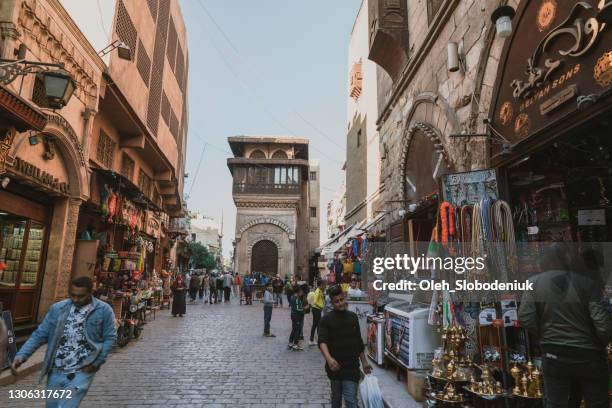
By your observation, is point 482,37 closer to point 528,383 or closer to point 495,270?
point 495,270

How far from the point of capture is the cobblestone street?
4.68 meters

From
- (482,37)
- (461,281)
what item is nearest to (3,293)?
(461,281)

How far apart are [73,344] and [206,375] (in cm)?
302

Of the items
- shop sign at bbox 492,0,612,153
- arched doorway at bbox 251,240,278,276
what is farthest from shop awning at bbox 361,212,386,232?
arched doorway at bbox 251,240,278,276

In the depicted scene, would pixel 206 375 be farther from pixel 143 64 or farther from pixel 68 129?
pixel 143 64

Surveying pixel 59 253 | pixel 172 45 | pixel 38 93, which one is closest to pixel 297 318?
pixel 59 253

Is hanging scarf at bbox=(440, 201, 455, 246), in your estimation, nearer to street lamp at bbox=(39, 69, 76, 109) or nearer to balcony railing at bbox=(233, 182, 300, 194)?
street lamp at bbox=(39, 69, 76, 109)

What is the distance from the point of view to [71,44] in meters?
7.83

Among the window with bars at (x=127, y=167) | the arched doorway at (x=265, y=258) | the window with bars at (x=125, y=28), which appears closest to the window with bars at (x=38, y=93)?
the window with bars at (x=125, y=28)

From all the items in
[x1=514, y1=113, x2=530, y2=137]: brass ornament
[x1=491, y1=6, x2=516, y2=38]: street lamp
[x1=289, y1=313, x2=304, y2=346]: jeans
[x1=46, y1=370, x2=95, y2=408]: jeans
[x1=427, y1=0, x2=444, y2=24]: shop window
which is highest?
[x1=427, y1=0, x2=444, y2=24]: shop window

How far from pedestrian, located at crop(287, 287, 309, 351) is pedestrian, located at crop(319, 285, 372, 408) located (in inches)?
181

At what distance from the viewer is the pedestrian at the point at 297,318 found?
26.7ft

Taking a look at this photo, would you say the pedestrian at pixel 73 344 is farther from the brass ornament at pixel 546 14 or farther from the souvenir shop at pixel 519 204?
the brass ornament at pixel 546 14

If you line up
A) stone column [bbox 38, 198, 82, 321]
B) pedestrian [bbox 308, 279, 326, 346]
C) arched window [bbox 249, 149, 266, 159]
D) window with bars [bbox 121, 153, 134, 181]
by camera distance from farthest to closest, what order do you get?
arched window [bbox 249, 149, 266, 159], window with bars [bbox 121, 153, 134, 181], pedestrian [bbox 308, 279, 326, 346], stone column [bbox 38, 198, 82, 321]
